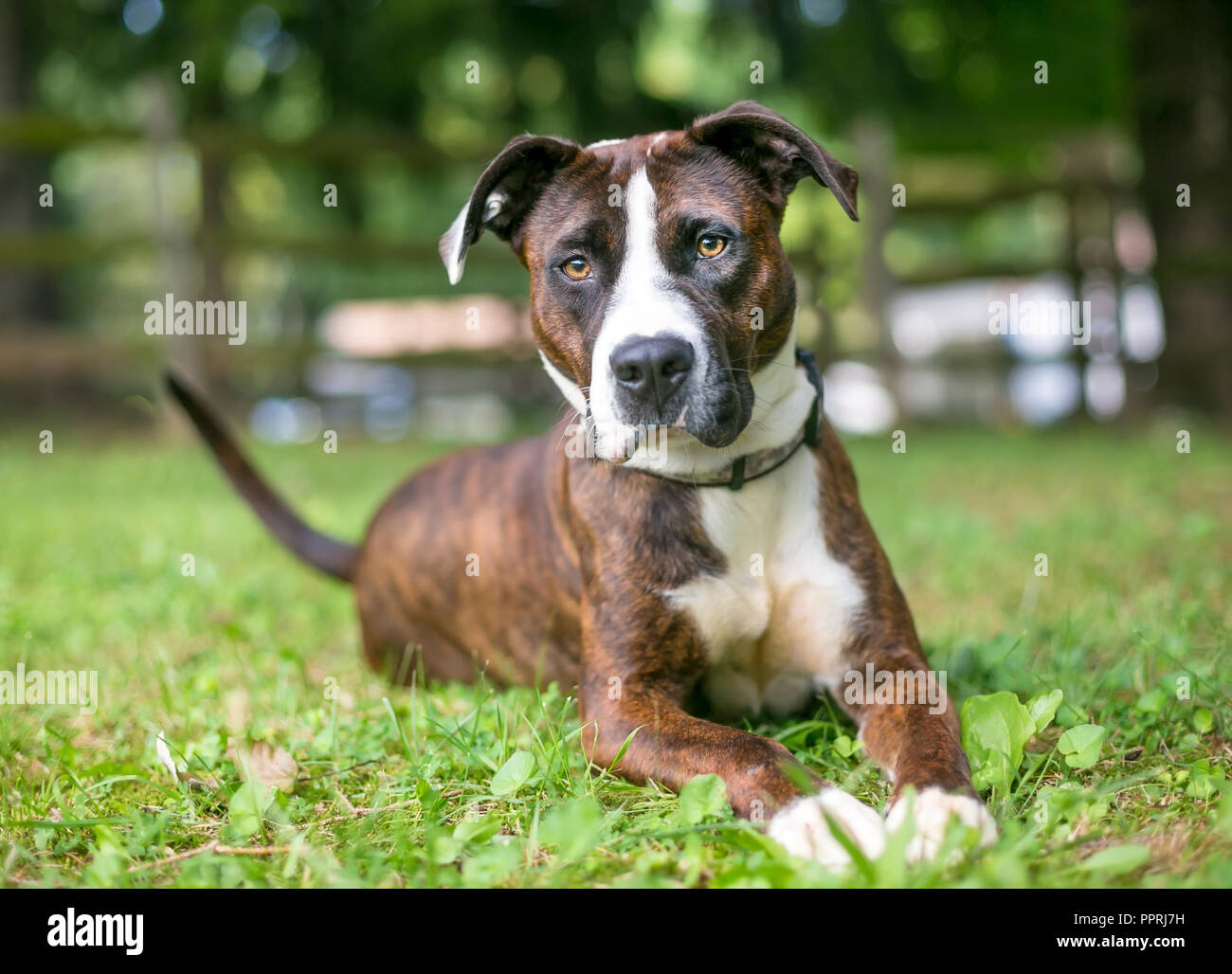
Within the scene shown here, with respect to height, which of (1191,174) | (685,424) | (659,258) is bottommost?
(685,424)

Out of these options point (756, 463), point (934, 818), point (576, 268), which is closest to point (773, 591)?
point (756, 463)

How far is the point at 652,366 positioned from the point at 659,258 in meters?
0.34

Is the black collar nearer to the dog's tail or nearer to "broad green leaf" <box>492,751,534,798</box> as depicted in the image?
"broad green leaf" <box>492,751,534,798</box>

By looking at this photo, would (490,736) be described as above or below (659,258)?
below

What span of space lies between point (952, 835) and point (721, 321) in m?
1.25

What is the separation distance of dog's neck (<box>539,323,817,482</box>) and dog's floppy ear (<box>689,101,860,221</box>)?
0.37m

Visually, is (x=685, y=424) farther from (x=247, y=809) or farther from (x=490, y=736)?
(x=247, y=809)

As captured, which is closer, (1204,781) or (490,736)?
(1204,781)

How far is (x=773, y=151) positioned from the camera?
290 centimetres

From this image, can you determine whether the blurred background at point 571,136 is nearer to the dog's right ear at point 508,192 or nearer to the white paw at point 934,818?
the dog's right ear at point 508,192

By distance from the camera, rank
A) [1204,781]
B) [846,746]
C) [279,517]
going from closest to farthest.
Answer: [1204,781] → [846,746] → [279,517]

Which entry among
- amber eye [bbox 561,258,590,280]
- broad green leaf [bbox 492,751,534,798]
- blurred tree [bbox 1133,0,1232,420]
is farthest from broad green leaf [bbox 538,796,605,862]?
blurred tree [bbox 1133,0,1232,420]

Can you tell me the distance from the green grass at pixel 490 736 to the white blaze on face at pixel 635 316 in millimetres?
714
